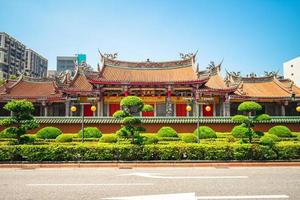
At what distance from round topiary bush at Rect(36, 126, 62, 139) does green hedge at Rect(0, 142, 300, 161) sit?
4650mm

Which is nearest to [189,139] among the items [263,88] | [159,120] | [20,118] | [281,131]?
[159,120]

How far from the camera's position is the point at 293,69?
45.8 m

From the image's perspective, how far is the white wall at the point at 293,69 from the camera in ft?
146

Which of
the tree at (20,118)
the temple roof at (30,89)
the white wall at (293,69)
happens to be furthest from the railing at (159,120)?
the white wall at (293,69)

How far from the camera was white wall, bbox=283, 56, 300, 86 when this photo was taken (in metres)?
44.5

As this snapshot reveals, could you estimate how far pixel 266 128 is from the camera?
1791 centimetres

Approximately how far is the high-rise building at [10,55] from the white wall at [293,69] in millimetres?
64501

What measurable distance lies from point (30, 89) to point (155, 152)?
68.3 feet

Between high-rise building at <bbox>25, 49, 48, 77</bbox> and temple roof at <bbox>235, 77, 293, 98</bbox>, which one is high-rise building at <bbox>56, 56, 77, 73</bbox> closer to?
high-rise building at <bbox>25, 49, 48, 77</bbox>

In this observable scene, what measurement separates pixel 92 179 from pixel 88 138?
8495 millimetres

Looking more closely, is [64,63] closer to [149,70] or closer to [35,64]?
[35,64]

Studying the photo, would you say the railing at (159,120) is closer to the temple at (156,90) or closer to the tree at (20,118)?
the temple at (156,90)

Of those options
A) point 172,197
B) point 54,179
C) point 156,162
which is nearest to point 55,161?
point 54,179

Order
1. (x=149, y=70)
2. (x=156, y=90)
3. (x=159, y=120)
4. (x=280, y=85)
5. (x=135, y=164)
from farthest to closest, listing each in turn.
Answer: (x=149, y=70)
(x=280, y=85)
(x=156, y=90)
(x=159, y=120)
(x=135, y=164)
